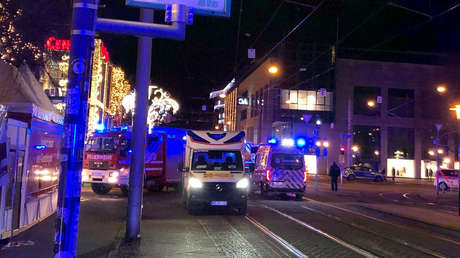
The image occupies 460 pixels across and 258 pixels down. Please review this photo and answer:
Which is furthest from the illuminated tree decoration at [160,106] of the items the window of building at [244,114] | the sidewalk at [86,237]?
the window of building at [244,114]

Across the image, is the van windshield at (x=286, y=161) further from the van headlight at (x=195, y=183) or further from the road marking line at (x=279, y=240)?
the road marking line at (x=279, y=240)

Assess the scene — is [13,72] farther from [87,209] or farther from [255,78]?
[255,78]

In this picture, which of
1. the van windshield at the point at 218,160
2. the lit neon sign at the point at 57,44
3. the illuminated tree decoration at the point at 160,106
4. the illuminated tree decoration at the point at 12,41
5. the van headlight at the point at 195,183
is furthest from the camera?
the illuminated tree decoration at the point at 160,106

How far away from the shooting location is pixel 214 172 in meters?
14.7

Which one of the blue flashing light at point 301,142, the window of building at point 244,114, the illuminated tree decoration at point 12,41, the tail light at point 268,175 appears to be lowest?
the tail light at point 268,175

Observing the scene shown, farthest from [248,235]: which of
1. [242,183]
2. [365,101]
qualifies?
[365,101]

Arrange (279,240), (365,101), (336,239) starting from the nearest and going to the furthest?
1. (279,240)
2. (336,239)
3. (365,101)

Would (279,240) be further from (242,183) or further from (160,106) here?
(160,106)

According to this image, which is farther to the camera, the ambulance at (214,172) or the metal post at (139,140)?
the ambulance at (214,172)

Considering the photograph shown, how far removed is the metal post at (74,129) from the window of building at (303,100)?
167ft

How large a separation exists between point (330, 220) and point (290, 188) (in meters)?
7.22

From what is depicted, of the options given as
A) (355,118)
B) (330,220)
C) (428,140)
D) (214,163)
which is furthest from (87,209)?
(428,140)

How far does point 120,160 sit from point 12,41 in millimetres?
7888

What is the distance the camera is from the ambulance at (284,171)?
2138cm
